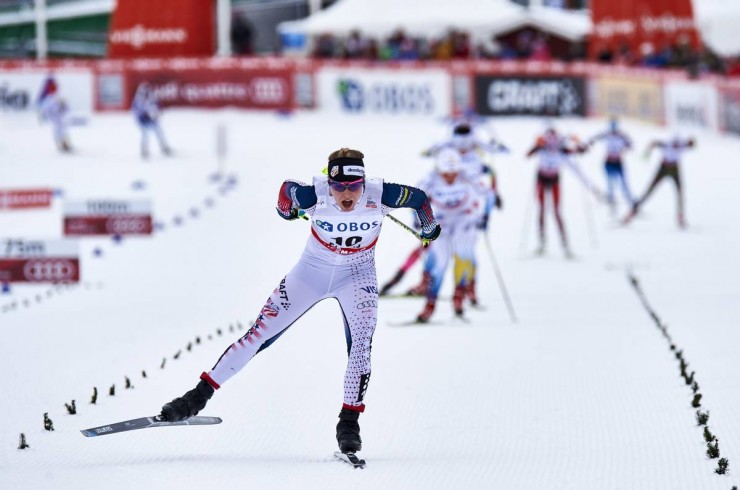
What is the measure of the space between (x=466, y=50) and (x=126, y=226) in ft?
69.7

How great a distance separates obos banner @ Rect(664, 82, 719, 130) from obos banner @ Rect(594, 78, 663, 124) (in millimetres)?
392

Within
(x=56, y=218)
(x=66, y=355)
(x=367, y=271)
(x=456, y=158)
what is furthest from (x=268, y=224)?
(x=367, y=271)

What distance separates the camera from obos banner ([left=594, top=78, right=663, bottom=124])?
3544cm

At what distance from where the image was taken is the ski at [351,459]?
8086 mm

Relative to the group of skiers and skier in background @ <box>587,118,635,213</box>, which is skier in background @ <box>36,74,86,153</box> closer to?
the group of skiers

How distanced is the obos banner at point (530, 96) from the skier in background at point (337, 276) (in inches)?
1170

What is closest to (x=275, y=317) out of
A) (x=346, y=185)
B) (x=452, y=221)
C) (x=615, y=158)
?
(x=346, y=185)

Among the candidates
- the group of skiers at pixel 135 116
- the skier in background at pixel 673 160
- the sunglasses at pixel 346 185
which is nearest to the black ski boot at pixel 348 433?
the sunglasses at pixel 346 185

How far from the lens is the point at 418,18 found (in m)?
42.2

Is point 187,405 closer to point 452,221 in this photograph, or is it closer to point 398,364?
point 398,364

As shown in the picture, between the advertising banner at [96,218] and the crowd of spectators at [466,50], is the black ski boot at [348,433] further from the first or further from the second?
the crowd of spectators at [466,50]

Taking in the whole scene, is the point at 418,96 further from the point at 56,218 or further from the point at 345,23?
the point at 56,218

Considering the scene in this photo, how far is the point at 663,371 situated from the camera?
454 inches

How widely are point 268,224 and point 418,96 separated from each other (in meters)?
14.0
